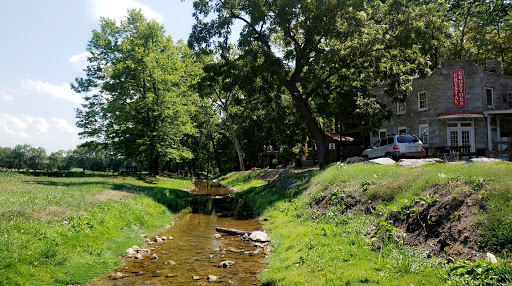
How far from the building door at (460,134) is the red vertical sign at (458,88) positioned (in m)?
1.96

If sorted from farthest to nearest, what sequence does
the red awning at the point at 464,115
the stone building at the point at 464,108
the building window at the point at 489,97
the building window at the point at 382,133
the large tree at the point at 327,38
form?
the building window at the point at 382,133, the building window at the point at 489,97, the stone building at the point at 464,108, the red awning at the point at 464,115, the large tree at the point at 327,38

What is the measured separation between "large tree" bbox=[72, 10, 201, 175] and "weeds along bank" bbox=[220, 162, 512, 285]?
24.4 metres

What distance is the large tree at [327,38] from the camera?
2267cm

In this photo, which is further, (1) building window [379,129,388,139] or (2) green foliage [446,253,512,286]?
(1) building window [379,129,388,139]

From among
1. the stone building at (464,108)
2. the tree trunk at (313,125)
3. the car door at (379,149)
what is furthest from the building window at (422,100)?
the tree trunk at (313,125)

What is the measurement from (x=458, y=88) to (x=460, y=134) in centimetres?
439

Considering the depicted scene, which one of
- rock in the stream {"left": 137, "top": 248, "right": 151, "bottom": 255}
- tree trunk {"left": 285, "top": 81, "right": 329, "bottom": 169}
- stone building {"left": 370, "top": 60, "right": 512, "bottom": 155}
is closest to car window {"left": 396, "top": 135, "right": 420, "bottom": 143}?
stone building {"left": 370, "top": 60, "right": 512, "bottom": 155}

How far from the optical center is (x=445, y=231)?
7.31m

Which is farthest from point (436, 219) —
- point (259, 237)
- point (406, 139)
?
point (406, 139)

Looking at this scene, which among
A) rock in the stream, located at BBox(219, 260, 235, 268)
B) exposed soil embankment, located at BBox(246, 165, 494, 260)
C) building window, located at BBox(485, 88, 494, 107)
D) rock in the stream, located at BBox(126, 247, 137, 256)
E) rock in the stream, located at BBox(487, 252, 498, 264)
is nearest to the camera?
rock in the stream, located at BBox(487, 252, 498, 264)

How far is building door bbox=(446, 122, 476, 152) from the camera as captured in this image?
29.1m

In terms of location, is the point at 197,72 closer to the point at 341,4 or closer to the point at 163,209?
the point at 341,4

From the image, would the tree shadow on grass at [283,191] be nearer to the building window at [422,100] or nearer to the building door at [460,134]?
the building door at [460,134]

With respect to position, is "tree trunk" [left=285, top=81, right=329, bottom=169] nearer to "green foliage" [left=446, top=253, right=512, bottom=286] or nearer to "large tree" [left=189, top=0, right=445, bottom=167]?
"large tree" [left=189, top=0, right=445, bottom=167]
